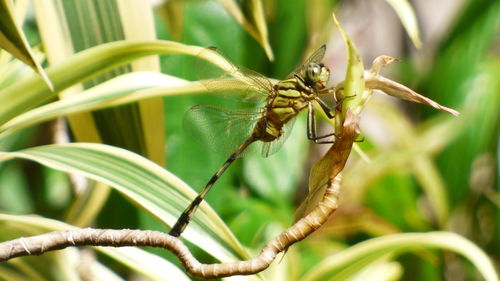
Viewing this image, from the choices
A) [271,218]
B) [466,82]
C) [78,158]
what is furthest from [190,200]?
[466,82]

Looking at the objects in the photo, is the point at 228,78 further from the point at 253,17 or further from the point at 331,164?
the point at 331,164

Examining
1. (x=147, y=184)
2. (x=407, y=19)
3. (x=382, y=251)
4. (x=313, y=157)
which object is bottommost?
(x=313, y=157)

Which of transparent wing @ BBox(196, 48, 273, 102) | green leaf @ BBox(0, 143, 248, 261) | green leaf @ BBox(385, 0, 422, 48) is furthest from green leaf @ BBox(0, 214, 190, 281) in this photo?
green leaf @ BBox(385, 0, 422, 48)

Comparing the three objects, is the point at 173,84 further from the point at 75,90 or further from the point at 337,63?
the point at 337,63

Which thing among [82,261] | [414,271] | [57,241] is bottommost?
[414,271]

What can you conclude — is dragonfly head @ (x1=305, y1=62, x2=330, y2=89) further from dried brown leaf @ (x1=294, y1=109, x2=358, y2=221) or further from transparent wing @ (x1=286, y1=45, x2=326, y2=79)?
dried brown leaf @ (x1=294, y1=109, x2=358, y2=221)

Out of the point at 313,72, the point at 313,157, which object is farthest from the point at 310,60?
the point at 313,157
